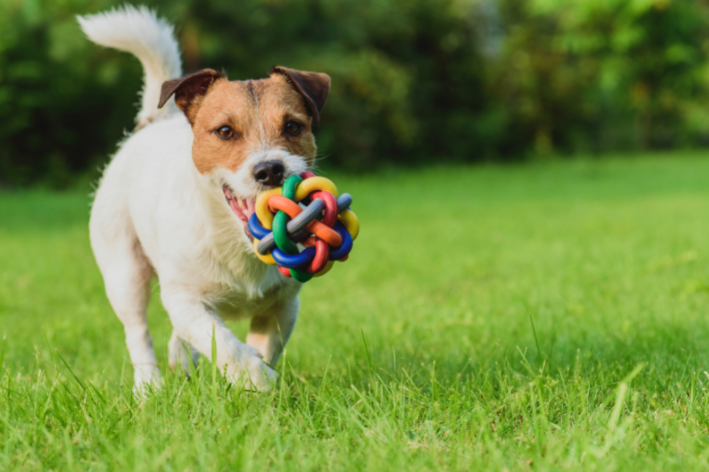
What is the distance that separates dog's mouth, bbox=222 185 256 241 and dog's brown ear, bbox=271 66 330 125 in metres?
0.65

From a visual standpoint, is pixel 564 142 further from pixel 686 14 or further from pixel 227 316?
pixel 227 316

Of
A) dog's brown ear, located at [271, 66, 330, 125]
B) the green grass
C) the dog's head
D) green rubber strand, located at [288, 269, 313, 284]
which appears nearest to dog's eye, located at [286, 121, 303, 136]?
the dog's head

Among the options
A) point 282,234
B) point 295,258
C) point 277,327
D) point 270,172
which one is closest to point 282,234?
point 282,234

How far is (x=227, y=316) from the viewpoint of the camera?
3.54 metres

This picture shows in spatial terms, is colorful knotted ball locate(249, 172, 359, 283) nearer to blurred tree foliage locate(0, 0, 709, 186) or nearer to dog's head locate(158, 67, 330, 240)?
dog's head locate(158, 67, 330, 240)

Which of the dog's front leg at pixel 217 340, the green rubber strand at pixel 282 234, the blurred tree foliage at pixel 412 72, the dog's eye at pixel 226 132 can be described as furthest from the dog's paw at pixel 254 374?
the blurred tree foliage at pixel 412 72

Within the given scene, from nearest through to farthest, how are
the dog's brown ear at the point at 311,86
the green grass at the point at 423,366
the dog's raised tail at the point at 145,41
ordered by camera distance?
the green grass at the point at 423,366 → the dog's brown ear at the point at 311,86 → the dog's raised tail at the point at 145,41

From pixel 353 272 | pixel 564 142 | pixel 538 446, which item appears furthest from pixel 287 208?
pixel 564 142

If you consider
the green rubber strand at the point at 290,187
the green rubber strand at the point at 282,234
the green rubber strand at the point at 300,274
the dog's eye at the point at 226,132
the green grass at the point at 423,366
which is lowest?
the green grass at the point at 423,366

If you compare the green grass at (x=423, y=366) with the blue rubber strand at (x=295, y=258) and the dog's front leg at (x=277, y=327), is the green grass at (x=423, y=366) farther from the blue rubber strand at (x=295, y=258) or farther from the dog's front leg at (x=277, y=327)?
the blue rubber strand at (x=295, y=258)

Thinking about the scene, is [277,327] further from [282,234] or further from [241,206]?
[282,234]

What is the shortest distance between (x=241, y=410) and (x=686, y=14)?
34.1m

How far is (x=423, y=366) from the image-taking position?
3238mm

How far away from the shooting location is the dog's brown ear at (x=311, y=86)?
332 centimetres
